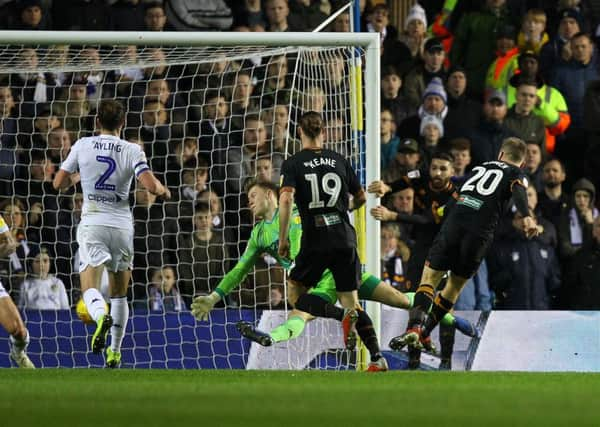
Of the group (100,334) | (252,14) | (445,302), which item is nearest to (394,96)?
(252,14)

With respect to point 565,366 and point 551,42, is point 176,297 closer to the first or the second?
point 565,366

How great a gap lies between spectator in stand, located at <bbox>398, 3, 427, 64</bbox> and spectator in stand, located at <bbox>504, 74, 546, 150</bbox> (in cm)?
133

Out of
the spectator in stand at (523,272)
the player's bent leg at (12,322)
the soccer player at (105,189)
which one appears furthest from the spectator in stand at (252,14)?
the player's bent leg at (12,322)

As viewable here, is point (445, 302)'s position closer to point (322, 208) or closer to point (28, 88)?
point (322, 208)

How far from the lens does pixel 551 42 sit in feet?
51.5

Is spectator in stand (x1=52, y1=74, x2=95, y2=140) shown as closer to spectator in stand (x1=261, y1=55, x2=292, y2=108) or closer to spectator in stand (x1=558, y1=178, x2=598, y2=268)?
spectator in stand (x1=261, y1=55, x2=292, y2=108)

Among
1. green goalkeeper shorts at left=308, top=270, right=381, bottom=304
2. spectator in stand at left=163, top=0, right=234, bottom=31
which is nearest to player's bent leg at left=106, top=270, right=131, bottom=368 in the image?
green goalkeeper shorts at left=308, top=270, right=381, bottom=304

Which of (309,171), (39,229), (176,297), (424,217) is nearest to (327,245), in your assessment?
(309,171)

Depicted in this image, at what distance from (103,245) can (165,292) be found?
7.88 ft

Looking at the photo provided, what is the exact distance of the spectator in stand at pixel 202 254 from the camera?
13.3 metres

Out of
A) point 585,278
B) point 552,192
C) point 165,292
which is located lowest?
point 585,278

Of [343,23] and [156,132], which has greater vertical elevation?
[343,23]

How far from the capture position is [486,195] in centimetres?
1102

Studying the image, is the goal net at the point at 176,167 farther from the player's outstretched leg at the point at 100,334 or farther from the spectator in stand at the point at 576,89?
the spectator in stand at the point at 576,89
